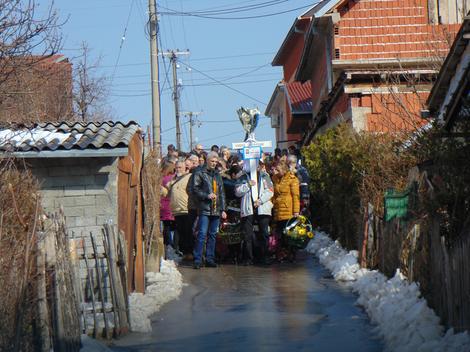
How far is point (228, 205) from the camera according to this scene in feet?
59.7

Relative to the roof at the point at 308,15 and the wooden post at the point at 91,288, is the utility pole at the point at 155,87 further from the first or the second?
the wooden post at the point at 91,288

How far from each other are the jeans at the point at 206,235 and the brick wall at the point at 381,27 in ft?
39.0

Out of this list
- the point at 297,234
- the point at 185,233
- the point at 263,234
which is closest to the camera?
the point at 297,234

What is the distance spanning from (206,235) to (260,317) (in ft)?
18.1

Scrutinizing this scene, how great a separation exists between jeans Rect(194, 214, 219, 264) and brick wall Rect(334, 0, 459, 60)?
11.9m

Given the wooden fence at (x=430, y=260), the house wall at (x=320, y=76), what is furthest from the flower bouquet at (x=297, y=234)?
the house wall at (x=320, y=76)

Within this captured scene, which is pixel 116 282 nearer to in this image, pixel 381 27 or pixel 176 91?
pixel 381 27

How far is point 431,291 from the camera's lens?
9.95m

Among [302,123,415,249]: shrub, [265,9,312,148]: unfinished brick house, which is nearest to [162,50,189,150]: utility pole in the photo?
[265,9,312,148]: unfinished brick house

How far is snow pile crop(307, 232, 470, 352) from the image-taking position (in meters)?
8.40

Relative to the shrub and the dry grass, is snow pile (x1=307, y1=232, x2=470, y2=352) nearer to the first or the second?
the shrub

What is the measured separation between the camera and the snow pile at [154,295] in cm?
1112

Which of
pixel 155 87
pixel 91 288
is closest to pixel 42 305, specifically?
pixel 91 288

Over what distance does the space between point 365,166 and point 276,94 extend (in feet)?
115
